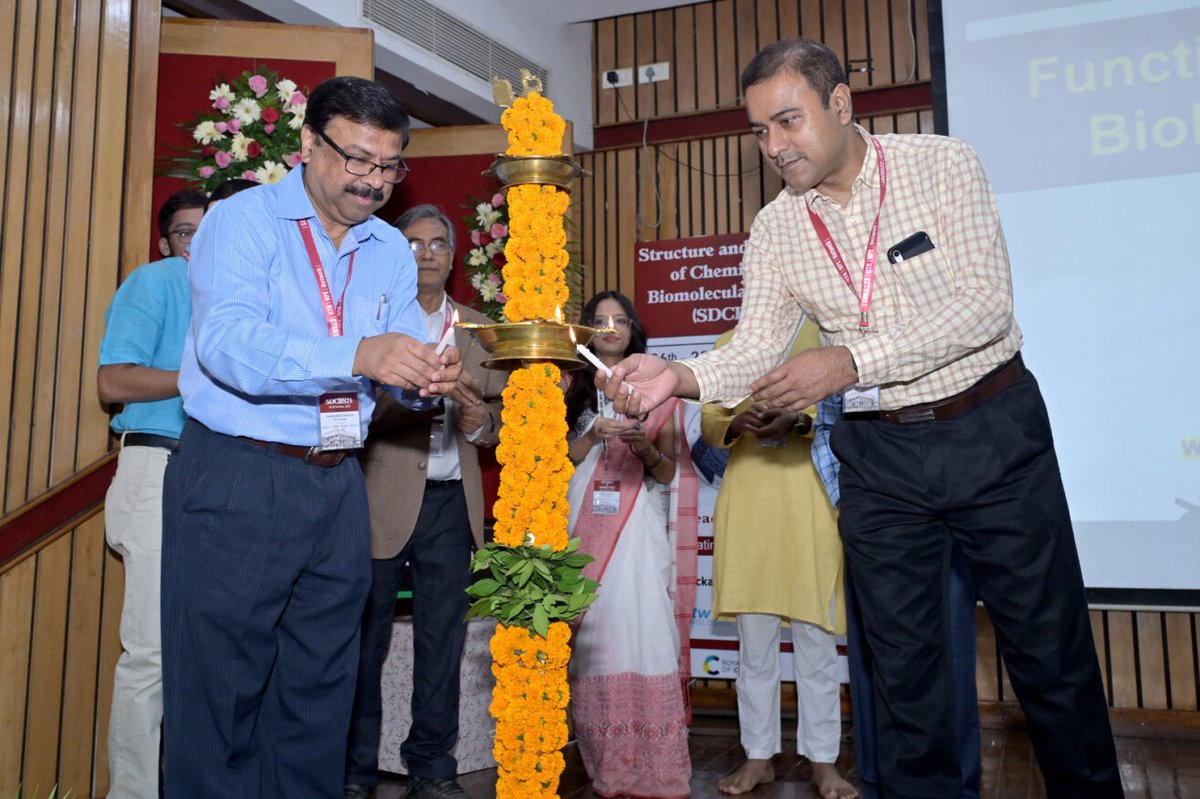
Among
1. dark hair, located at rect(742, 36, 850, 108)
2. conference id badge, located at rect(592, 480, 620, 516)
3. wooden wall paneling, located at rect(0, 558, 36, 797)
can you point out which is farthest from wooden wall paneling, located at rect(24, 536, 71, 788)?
dark hair, located at rect(742, 36, 850, 108)

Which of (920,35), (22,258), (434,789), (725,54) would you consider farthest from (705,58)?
(434,789)

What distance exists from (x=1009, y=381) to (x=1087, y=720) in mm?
650

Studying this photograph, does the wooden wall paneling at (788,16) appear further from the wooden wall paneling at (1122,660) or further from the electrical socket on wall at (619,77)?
the wooden wall paneling at (1122,660)

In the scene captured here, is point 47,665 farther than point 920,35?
No

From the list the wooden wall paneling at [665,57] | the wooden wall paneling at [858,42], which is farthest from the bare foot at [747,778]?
the wooden wall paneling at [665,57]

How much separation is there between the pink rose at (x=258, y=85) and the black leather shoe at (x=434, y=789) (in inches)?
95.8

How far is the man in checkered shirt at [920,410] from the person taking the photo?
69.4 inches

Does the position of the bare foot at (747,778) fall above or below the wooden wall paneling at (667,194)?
below

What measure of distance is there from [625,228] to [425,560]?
314 centimetres

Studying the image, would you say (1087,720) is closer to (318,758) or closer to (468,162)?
(318,758)

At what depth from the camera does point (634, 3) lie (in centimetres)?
559

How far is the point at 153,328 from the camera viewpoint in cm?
256

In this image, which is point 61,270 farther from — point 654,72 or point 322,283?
point 654,72

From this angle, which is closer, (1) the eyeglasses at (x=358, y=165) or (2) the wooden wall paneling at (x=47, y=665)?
(1) the eyeglasses at (x=358, y=165)
